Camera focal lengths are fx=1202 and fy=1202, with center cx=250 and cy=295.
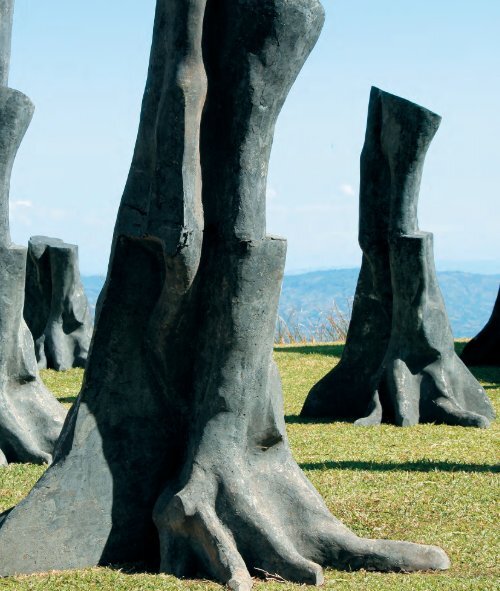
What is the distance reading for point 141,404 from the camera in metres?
4.43

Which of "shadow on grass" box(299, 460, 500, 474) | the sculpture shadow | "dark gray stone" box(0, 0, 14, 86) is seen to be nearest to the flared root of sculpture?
"shadow on grass" box(299, 460, 500, 474)

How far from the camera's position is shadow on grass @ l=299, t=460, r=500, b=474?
6.43 metres

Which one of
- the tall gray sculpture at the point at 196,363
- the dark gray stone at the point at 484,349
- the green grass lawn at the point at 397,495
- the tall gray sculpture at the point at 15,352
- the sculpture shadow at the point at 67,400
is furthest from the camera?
the dark gray stone at the point at 484,349

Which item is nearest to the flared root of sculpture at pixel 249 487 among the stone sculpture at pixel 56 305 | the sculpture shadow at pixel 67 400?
the sculpture shadow at pixel 67 400

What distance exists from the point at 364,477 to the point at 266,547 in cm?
208

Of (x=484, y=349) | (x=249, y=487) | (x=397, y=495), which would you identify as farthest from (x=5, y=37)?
(x=484, y=349)

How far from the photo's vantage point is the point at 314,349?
45.3ft

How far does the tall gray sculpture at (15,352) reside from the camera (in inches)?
249

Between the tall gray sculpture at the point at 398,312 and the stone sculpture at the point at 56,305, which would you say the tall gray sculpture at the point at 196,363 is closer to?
the tall gray sculpture at the point at 398,312

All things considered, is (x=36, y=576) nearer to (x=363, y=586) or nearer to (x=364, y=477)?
(x=363, y=586)

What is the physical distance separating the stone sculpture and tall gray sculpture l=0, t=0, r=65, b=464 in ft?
18.0

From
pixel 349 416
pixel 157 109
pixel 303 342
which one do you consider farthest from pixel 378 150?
pixel 303 342

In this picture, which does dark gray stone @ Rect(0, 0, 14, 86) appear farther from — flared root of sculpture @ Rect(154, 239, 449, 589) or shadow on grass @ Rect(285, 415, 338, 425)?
flared root of sculpture @ Rect(154, 239, 449, 589)

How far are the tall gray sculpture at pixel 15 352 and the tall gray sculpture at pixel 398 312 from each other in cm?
257
